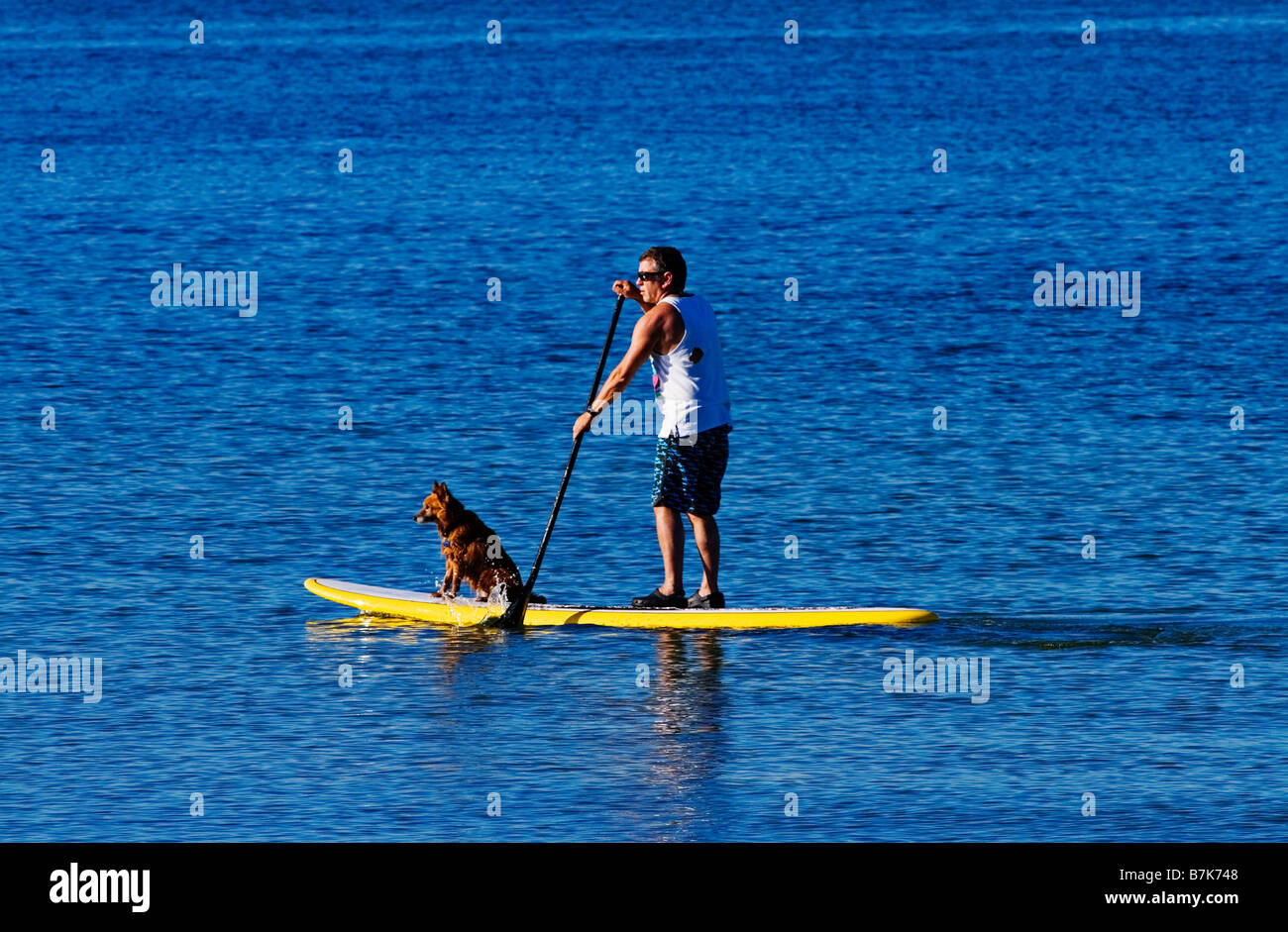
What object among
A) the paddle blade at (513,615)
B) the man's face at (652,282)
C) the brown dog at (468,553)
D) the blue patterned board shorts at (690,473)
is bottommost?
the paddle blade at (513,615)

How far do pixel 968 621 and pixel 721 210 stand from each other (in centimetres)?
2106

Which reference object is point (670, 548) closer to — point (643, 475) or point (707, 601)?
point (707, 601)

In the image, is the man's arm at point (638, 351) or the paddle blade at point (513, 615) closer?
the man's arm at point (638, 351)

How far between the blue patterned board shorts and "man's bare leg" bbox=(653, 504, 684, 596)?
7 cm

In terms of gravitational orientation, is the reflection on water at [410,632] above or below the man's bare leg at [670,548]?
below

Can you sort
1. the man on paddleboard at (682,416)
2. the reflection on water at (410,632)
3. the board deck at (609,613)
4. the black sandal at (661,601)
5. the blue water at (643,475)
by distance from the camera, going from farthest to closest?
1. the black sandal at (661,601)
2. the man on paddleboard at (682,416)
3. the board deck at (609,613)
4. the reflection on water at (410,632)
5. the blue water at (643,475)

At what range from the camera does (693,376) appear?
38.2ft

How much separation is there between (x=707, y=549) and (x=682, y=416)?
2.30ft

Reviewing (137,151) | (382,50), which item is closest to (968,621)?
(137,151)

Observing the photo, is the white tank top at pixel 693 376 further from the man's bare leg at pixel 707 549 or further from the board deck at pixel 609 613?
the board deck at pixel 609 613

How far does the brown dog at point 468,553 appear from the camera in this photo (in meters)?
11.7

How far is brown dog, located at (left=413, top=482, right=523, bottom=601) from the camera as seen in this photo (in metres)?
11.7

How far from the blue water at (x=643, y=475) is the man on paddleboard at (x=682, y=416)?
508 mm

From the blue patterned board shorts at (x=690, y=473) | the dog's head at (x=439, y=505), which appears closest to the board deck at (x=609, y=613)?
the dog's head at (x=439, y=505)
